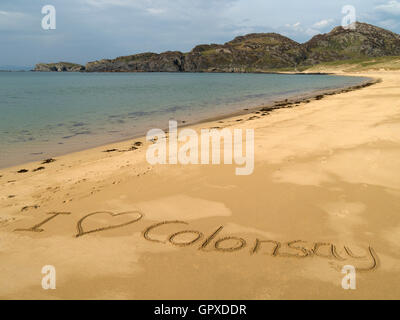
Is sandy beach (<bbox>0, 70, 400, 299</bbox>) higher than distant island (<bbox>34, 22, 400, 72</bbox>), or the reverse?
distant island (<bbox>34, 22, 400, 72</bbox>)

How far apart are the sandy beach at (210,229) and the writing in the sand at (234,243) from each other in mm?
17

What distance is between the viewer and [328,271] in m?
3.54

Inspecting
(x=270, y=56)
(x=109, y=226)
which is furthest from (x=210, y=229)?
(x=270, y=56)

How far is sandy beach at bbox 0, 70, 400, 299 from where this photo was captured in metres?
3.39

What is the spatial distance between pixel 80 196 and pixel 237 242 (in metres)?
3.82

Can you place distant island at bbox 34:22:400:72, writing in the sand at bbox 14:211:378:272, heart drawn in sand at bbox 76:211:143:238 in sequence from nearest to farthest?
writing in the sand at bbox 14:211:378:272, heart drawn in sand at bbox 76:211:143:238, distant island at bbox 34:22:400:72

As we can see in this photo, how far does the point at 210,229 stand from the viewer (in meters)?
4.61

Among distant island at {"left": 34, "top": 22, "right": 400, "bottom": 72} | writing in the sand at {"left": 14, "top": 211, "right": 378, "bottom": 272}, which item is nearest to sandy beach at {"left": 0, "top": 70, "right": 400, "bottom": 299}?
writing in the sand at {"left": 14, "top": 211, "right": 378, "bottom": 272}

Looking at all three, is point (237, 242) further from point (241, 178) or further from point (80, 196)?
point (80, 196)

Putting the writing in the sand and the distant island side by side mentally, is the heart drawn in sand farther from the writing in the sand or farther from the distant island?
the distant island

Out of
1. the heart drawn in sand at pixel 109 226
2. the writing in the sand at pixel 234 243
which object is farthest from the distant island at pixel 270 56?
the writing in the sand at pixel 234 243

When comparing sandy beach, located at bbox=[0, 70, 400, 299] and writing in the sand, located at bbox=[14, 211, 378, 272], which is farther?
writing in the sand, located at bbox=[14, 211, 378, 272]

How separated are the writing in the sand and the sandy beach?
0.02 m

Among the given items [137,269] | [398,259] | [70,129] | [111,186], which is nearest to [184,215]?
[137,269]
